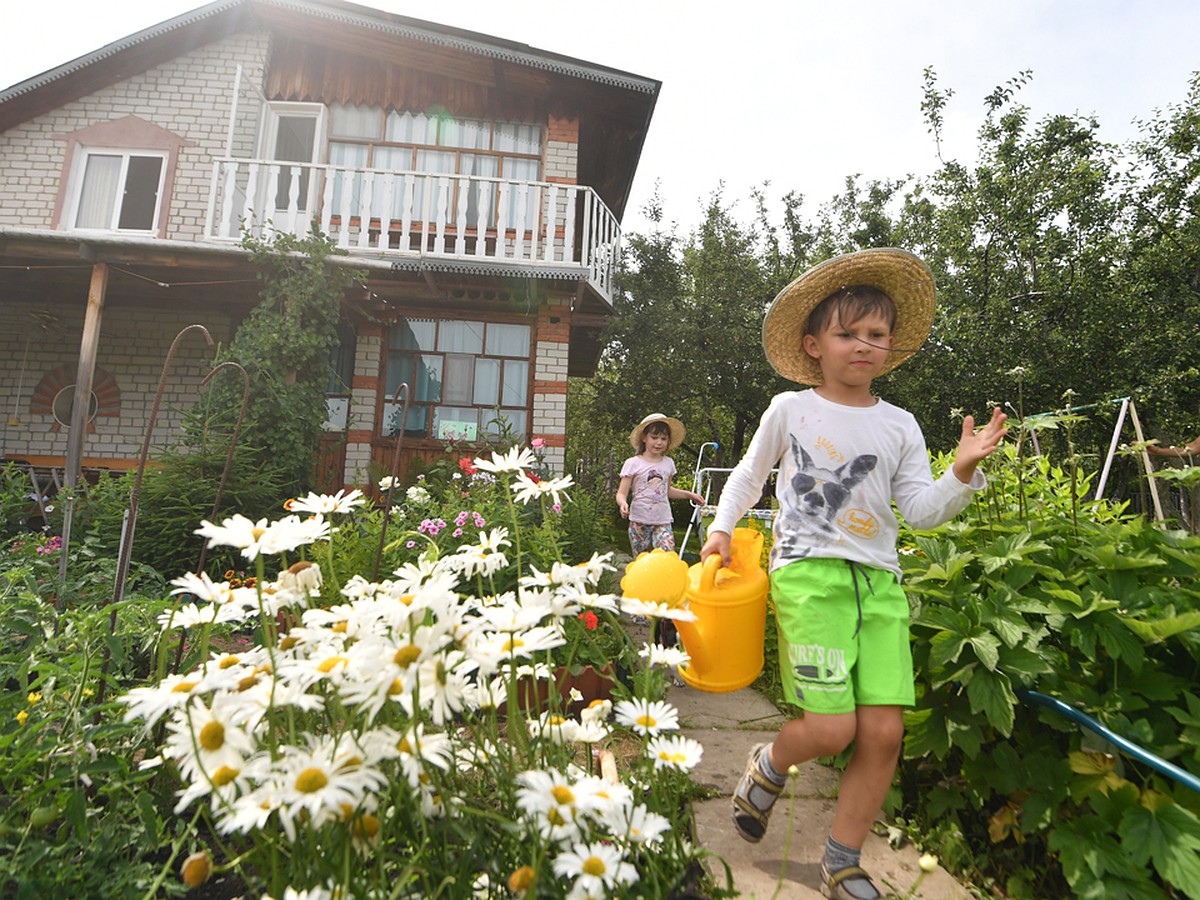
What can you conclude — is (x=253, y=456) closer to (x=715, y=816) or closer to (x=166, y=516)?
(x=166, y=516)

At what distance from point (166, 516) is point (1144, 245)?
14.7 m

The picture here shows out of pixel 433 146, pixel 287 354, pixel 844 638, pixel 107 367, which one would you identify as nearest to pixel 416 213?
pixel 433 146

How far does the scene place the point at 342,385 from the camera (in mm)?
7758

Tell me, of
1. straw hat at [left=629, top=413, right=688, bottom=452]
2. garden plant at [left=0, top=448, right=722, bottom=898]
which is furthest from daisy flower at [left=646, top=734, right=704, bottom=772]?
straw hat at [left=629, top=413, right=688, bottom=452]

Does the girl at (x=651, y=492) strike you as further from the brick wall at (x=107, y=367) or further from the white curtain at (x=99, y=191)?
the white curtain at (x=99, y=191)

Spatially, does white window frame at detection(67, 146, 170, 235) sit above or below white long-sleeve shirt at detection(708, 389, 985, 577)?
above

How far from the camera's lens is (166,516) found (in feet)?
14.5

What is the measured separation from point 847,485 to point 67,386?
10617mm

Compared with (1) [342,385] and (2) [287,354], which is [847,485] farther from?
(1) [342,385]

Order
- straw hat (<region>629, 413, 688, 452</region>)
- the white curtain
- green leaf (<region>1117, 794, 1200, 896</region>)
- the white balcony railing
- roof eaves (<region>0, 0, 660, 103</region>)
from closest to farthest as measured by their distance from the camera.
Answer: green leaf (<region>1117, 794, 1200, 896</region>)
straw hat (<region>629, 413, 688, 452</region>)
the white balcony railing
roof eaves (<region>0, 0, 660, 103</region>)
the white curtain

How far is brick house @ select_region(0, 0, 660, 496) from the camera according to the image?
25.8 feet

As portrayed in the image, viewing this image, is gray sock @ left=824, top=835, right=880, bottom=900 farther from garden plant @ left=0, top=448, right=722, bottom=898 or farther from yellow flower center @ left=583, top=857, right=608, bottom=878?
yellow flower center @ left=583, top=857, right=608, bottom=878

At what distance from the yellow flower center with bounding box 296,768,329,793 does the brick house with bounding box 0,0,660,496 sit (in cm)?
721

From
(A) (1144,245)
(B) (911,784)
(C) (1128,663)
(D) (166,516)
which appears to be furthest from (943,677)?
(A) (1144,245)
